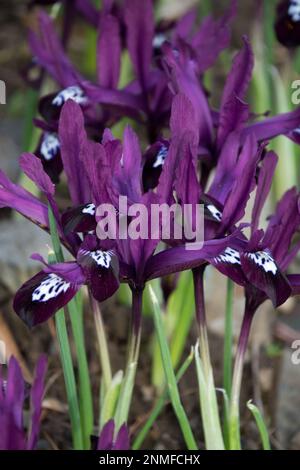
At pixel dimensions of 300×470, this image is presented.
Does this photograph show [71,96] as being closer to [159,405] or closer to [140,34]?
[140,34]

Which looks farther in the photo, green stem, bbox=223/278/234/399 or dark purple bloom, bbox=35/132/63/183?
dark purple bloom, bbox=35/132/63/183

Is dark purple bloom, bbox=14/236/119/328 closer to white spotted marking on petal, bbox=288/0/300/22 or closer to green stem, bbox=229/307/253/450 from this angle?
green stem, bbox=229/307/253/450

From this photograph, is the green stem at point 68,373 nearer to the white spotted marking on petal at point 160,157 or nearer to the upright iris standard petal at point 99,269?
the upright iris standard petal at point 99,269

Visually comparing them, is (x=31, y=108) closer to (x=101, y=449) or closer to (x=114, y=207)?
(x=114, y=207)

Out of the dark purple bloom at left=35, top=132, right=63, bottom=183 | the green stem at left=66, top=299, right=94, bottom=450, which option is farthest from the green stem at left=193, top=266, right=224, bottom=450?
the dark purple bloom at left=35, top=132, right=63, bottom=183

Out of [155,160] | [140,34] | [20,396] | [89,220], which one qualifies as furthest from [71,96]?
[20,396]

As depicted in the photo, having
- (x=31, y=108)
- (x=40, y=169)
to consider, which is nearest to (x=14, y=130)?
(x=31, y=108)
